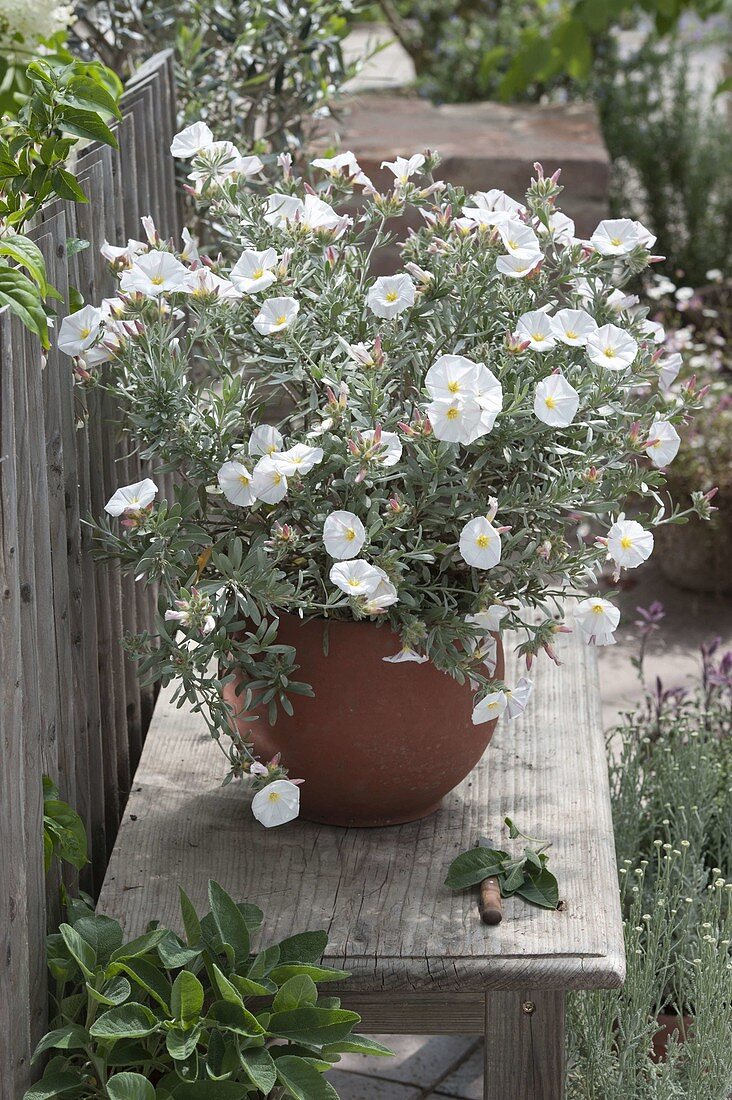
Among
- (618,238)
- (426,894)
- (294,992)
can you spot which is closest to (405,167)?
(618,238)

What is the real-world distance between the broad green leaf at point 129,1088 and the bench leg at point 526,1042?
45 cm

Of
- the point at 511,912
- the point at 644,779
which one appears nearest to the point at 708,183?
the point at 644,779

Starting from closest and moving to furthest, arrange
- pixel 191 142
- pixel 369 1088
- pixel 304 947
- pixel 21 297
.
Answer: pixel 21 297 < pixel 304 947 < pixel 191 142 < pixel 369 1088

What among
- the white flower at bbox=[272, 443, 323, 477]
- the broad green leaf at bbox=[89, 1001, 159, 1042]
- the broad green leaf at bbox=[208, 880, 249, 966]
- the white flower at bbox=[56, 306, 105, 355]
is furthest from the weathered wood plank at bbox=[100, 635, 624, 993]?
the white flower at bbox=[56, 306, 105, 355]

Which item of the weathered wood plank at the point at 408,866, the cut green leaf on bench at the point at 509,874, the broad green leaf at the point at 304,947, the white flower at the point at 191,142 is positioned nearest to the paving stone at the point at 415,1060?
the weathered wood plank at the point at 408,866

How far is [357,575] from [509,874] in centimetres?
49

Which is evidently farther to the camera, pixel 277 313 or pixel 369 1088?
pixel 369 1088

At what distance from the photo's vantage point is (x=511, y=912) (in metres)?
1.64

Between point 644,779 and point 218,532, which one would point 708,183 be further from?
point 218,532

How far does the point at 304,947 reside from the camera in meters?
1.53

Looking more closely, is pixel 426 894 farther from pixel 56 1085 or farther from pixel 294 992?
pixel 56 1085

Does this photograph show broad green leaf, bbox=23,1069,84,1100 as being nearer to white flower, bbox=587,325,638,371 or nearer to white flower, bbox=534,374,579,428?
white flower, bbox=534,374,579,428

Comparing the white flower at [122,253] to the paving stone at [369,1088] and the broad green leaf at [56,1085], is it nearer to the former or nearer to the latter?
the broad green leaf at [56,1085]

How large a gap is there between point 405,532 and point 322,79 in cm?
187
